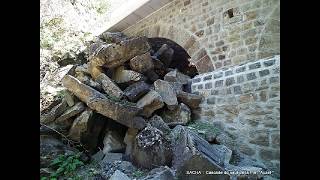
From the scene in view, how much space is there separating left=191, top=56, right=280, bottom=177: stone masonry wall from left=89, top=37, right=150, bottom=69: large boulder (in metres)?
1.49

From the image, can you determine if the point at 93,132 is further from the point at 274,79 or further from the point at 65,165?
the point at 274,79

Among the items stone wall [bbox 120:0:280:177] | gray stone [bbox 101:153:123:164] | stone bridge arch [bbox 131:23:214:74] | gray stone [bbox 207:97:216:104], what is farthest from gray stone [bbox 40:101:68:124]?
stone bridge arch [bbox 131:23:214:74]

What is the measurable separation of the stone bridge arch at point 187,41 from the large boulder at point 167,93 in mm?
844

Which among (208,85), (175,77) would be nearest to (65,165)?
(175,77)

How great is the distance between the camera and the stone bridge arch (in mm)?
5602

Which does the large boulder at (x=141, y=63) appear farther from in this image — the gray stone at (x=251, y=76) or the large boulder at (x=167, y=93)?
the gray stone at (x=251, y=76)

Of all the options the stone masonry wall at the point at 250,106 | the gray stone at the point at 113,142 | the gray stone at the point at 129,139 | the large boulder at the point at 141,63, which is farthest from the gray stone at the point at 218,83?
the gray stone at the point at 113,142

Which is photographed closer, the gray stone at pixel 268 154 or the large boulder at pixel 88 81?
the gray stone at pixel 268 154

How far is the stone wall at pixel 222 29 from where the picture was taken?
4762 mm

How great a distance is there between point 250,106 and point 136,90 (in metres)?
1.94
